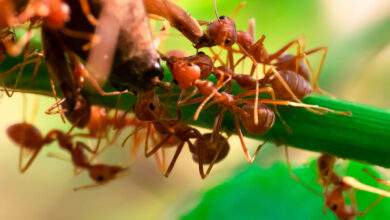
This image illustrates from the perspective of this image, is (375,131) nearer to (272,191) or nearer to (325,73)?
(272,191)

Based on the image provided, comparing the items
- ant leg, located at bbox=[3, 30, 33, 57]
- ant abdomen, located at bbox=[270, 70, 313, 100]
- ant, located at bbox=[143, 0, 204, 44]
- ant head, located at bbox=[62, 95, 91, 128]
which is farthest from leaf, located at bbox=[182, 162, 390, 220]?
ant leg, located at bbox=[3, 30, 33, 57]

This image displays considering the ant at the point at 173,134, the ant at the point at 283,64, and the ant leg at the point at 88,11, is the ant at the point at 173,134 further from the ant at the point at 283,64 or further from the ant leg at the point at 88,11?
the ant leg at the point at 88,11

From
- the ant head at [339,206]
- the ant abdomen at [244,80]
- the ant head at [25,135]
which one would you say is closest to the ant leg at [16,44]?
the ant abdomen at [244,80]

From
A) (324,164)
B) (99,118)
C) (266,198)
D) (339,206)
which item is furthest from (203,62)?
(266,198)

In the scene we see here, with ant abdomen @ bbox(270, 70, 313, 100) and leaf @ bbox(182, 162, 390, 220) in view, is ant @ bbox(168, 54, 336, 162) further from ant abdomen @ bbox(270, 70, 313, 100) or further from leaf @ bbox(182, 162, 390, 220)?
leaf @ bbox(182, 162, 390, 220)

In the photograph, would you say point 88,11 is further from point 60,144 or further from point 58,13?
point 60,144

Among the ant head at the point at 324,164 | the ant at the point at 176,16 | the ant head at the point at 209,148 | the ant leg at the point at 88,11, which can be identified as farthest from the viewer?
the ant head at the point at 324,164

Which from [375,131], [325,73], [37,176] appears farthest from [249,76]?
[37,176]
